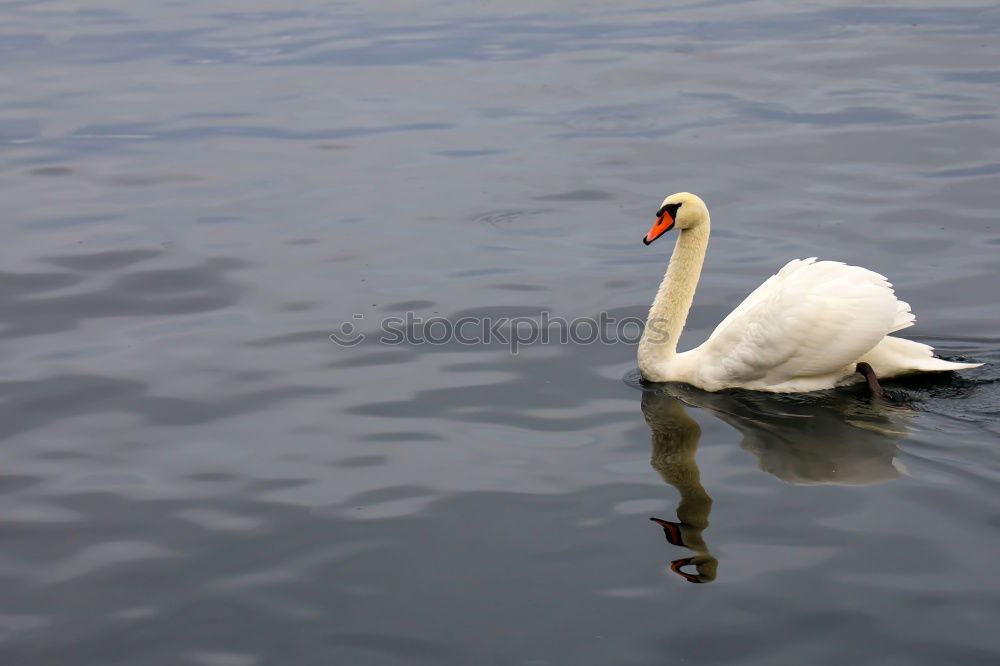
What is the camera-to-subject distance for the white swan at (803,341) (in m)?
8.73

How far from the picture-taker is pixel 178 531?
7.40m

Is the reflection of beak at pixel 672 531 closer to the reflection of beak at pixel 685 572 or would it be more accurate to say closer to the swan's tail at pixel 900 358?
the reflection of beak at pixel 685 572

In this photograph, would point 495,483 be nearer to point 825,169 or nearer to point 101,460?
point 101,460

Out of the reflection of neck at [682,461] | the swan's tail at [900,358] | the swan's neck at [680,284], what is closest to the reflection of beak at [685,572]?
the reflection of neck at [682,461]

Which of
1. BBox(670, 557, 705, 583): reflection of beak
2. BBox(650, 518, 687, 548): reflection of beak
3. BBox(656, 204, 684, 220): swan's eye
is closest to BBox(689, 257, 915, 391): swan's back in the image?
BBox(656, 204, 684, 220): swan's eye

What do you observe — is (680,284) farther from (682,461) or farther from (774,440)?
(682,461)

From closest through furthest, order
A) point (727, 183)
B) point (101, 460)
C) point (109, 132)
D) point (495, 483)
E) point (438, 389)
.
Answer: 1. point (495, 483)
2. point (101, 460)
3. point (438, 389)
4. point (727, 183)
5. point (109, 132)

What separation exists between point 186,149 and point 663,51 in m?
8.26

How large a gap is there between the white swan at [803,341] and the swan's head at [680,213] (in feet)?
0.16

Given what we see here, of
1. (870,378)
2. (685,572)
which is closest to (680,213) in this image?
(870,378)

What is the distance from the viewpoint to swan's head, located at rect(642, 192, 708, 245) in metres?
9.55

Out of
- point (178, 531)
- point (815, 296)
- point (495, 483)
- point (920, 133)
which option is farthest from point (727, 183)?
point (178, 531)

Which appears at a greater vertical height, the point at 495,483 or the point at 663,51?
the point at 663,51

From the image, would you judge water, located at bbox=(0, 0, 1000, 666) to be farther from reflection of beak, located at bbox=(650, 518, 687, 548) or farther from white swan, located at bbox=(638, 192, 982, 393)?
white swan, located at bbox=(638, 192, 982, 393)
